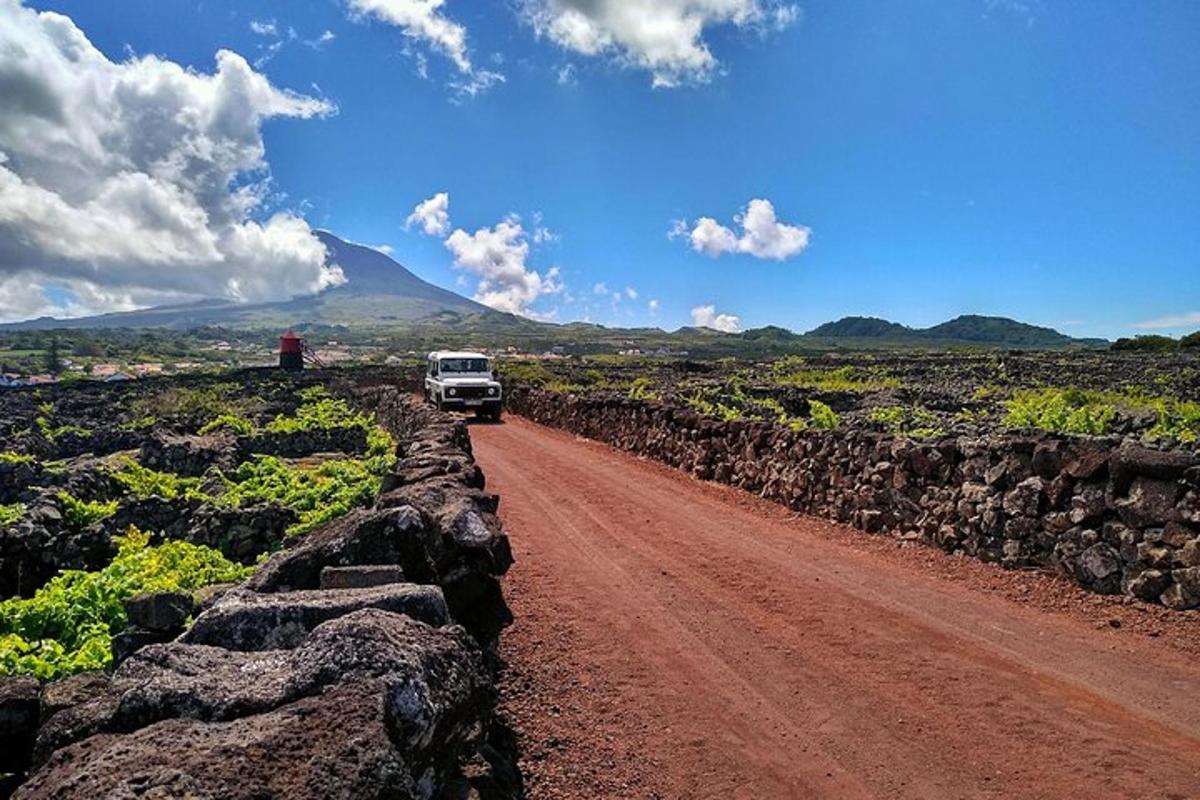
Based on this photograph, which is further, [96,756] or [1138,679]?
[1138,679]

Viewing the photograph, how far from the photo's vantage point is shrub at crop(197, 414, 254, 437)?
2709 cm

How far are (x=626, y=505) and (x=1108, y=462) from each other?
750 cm

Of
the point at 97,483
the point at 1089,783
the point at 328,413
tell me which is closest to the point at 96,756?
the point at 1089,783

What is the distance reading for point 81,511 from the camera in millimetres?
13945

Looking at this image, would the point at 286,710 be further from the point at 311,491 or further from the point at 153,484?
the point at 153,484

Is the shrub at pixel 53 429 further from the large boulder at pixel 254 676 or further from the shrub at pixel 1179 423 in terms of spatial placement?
the shrub at pixel 1179 423

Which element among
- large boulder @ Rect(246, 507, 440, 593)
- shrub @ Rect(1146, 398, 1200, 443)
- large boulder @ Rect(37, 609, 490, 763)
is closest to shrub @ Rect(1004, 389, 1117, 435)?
shrub @ Rect(1146, 398, 1200, 443)

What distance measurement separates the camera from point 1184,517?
27.2 feet

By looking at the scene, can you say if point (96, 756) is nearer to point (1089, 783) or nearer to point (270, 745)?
point (270, 745)

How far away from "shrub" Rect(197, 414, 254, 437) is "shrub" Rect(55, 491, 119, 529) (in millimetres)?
11947

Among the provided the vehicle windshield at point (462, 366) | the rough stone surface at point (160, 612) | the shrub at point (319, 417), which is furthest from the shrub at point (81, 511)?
the vehicle windshield at point (462, 366)

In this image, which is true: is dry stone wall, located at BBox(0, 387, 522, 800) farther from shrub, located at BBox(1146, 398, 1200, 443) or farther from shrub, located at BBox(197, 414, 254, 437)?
shrub, located at BBox(197, 414, 254, 437)

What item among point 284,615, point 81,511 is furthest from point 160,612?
point 81,511

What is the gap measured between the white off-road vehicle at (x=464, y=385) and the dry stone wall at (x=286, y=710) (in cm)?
2795
